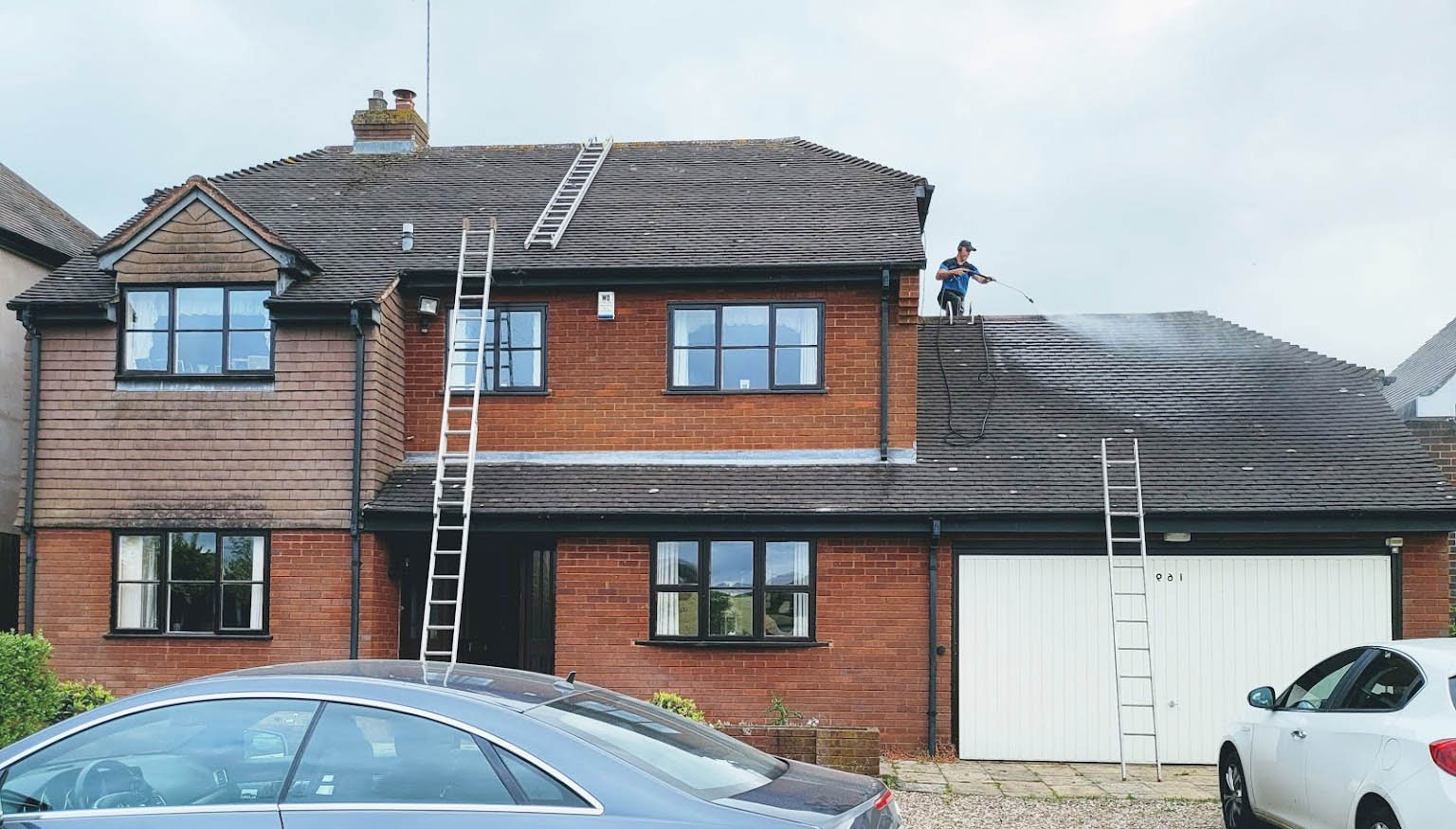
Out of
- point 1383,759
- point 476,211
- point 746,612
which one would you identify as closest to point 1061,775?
point 746,612

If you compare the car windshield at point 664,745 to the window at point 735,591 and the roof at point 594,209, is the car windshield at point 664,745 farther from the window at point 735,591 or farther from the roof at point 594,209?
the roof at point 594,209

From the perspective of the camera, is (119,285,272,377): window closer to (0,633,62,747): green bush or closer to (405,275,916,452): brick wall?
(405,275,916,452): brick wall

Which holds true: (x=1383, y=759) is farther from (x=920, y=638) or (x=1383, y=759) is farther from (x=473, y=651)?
(x=473, y=651)

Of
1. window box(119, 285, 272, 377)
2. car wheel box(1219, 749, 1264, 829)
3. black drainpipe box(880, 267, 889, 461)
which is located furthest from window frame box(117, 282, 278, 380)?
car wheel box(1219, 749, 1264, 829)

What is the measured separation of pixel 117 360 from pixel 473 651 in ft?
17.1

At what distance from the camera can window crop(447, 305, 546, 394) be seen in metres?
14.5

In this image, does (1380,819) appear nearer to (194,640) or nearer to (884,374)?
(884,374)

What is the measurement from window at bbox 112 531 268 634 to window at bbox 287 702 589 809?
976cm

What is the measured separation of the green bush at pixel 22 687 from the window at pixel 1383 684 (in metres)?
9.09

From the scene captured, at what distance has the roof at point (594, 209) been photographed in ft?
46.6

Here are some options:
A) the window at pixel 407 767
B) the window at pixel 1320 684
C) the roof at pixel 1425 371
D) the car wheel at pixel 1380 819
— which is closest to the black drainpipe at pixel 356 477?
the window at pixel 1320 684

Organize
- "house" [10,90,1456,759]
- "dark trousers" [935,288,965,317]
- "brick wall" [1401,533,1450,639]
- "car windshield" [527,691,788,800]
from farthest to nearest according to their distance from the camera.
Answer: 1. "dark trousers" [935,288,965,317]
2. "house" [10,90,1456,759]
3. "brick wall" [1401,533,1450,639]
4. "car windshield" [527,691,788,800]

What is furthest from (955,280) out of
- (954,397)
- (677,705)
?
(677,705)

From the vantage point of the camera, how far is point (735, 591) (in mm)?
13461
